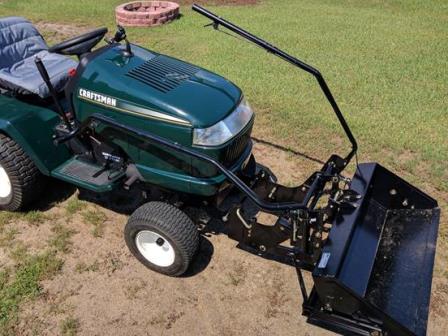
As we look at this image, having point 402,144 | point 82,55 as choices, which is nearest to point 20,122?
point 82,55

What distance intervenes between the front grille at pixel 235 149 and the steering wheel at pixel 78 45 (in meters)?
1.26

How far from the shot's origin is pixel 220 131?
124 inches

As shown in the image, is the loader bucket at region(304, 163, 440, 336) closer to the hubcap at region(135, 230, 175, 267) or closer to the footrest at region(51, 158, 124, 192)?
the hubcap at region(135, 230, 175, 267)

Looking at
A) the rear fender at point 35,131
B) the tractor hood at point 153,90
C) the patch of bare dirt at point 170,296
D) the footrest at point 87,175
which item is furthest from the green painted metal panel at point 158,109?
the patch of bare dirt at point 170,296

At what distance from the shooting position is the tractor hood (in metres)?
3.13

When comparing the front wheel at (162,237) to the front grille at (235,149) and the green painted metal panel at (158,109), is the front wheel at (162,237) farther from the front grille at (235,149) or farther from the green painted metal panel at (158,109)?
the front grille at (235,149)

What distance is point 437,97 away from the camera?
20.1 ft

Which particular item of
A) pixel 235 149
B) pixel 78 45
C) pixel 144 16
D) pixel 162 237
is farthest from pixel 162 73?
pixel 144 16

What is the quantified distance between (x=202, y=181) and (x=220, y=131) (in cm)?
35

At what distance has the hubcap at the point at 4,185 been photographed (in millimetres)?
3781

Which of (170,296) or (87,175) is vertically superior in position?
(87,175)

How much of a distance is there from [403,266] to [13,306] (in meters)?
2.59

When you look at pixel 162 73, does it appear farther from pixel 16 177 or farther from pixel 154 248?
pixel 16 177

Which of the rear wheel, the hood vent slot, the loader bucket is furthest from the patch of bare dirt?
the hood vent slot
